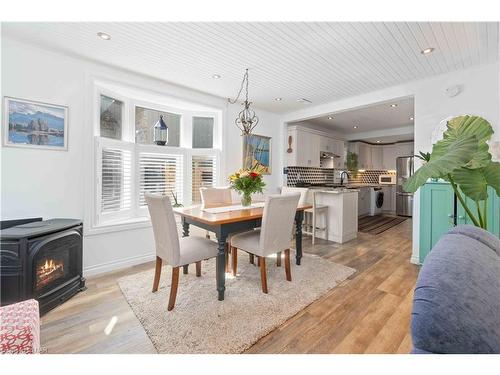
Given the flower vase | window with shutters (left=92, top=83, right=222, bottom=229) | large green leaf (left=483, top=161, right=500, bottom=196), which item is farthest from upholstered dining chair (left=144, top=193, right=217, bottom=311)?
large green leaf (left=483, top=161, right=500, bottom=196)

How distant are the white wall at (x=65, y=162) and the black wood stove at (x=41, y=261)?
28 cm

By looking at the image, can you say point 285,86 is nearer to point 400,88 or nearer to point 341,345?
point 400,88

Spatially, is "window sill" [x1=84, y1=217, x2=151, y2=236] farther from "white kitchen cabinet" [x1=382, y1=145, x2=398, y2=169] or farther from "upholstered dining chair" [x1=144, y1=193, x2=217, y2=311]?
"white kitchen cabinet" [x1=382, y1=145, x2=398, y2=169]

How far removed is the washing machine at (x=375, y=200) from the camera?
6.49 m

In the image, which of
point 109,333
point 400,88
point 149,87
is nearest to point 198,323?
point 109,333

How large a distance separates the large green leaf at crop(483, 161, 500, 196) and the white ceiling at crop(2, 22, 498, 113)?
1381mm

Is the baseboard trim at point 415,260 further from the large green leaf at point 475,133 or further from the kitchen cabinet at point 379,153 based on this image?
the kitchen cabinet at point 379,153

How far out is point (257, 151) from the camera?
4.41 metres

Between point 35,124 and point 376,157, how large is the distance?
26.7ft

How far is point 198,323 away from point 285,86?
10.1 ft

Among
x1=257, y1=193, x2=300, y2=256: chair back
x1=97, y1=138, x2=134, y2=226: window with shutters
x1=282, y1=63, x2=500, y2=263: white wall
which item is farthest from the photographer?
x1=97, y1=138, x2=134, y2=226: window with shutters

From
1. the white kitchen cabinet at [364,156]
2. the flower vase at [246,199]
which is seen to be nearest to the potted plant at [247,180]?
the flower vase at [246,199]

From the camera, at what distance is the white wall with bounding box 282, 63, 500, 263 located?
2.48 metres

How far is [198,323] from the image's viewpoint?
170 centimetres
